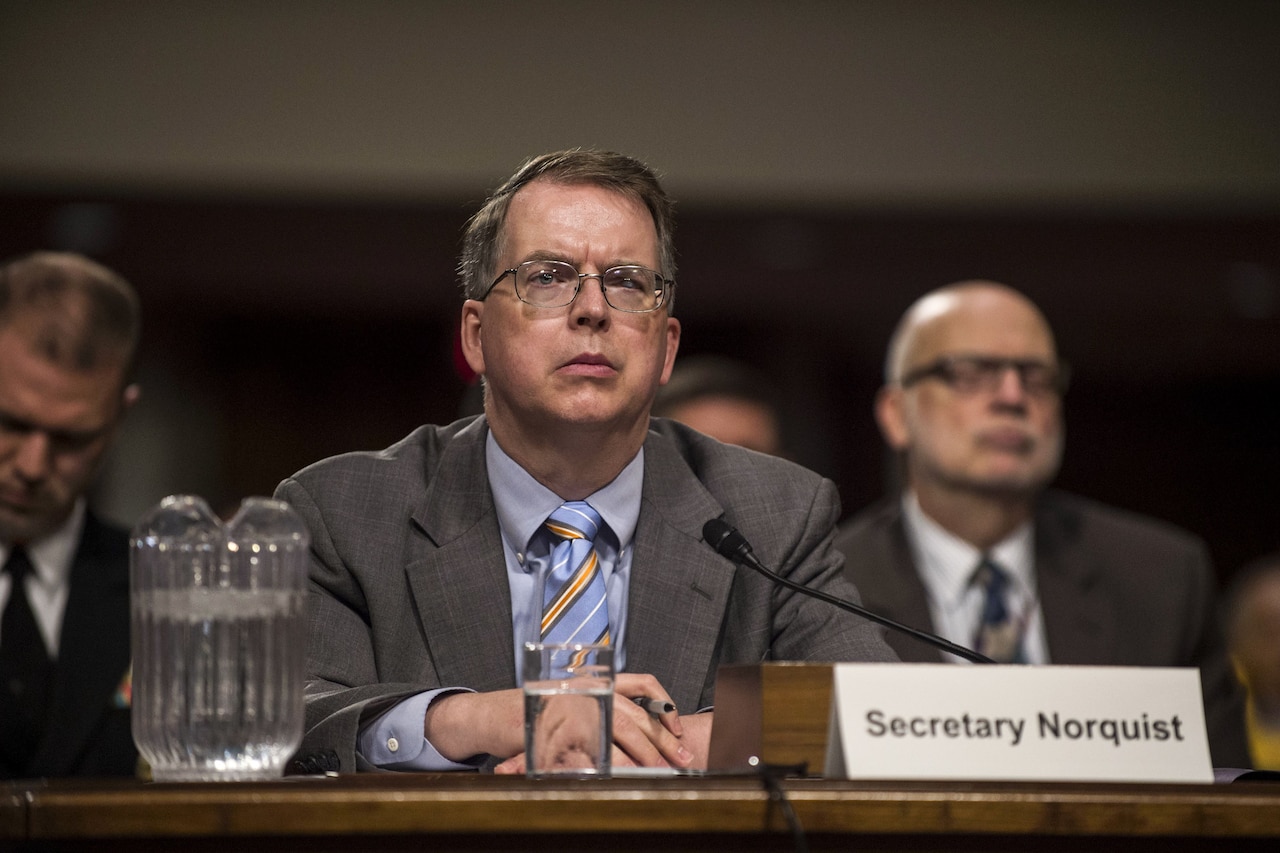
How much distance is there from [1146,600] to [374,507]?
198 centimetres

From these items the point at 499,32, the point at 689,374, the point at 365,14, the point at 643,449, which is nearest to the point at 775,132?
the point at 499,32

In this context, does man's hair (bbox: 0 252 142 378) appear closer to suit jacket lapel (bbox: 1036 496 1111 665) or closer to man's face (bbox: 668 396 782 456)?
man's face (bbox: 668 396 782 456)

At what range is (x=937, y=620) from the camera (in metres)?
3.26

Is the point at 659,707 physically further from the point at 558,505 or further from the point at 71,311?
the point at 71,311

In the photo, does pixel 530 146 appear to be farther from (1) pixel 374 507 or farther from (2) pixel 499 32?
(1) pixel 374 507

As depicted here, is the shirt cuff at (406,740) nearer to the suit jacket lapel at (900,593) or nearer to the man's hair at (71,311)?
the man's hair at (71,311)

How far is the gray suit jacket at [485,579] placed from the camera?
5.98ft

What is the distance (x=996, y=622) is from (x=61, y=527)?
1.91 metres

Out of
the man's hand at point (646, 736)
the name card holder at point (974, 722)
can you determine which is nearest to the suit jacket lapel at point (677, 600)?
the man's hand at point (646, 736)

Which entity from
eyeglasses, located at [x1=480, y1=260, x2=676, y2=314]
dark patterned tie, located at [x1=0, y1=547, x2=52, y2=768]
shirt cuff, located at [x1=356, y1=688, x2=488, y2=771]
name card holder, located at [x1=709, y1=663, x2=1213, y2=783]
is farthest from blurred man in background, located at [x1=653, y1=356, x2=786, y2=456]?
name card holder, located at [x1=709, y1=663, x2=1213, y2=783]

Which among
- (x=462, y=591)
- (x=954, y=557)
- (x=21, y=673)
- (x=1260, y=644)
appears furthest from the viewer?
(x=1260, y=644)

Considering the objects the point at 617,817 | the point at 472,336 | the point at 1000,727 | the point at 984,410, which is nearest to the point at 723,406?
the point at 984,410

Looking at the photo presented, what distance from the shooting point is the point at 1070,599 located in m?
3.27

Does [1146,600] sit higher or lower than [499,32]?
lower
